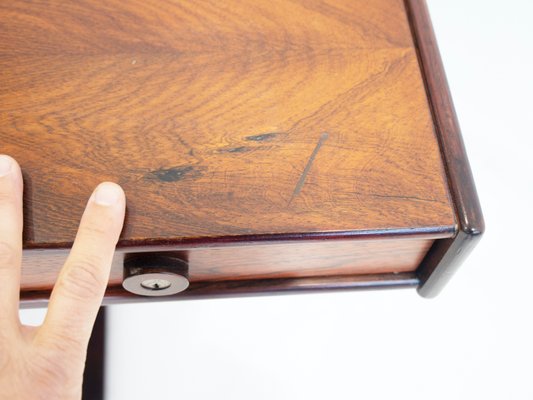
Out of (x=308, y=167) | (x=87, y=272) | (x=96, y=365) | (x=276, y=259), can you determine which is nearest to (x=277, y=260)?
(x=276, y=259)

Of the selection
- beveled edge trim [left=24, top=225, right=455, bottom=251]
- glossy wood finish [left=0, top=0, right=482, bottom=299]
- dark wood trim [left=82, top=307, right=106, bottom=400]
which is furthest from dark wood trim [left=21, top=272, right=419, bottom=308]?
dark wood trim [left=82, top=307, right=106, bottom=400]

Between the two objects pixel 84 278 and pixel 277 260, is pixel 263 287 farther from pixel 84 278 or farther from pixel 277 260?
pixel 84 278

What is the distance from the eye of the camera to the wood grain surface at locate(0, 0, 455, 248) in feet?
2.03

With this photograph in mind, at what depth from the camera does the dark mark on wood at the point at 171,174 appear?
25.0 inches

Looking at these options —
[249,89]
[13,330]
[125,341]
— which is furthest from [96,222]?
[125,341]

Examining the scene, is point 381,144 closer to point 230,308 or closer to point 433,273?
point 433,273

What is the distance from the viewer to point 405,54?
0.74 meters

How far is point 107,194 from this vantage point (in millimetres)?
597

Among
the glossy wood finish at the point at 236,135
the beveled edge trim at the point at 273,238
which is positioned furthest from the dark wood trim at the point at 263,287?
the beveled edge trim at the point at 273,238

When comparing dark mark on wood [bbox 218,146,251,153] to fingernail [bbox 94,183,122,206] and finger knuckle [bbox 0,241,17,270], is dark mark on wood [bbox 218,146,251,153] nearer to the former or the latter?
fingernail [bbox 94,183,122,206]

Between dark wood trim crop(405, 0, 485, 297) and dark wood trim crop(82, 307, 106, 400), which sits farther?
dark wood trim crop(82, 307, 106, 400)

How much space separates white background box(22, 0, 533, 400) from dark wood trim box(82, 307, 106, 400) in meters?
0.01

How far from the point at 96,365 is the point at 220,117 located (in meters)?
0.53

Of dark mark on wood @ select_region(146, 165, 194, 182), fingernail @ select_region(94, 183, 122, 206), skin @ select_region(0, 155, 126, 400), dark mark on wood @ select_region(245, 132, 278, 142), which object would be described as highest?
dark mark on wood @ select_region(245, 132, 278, 142)
